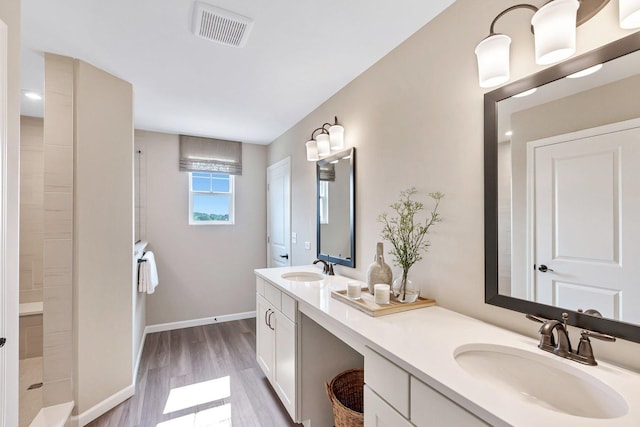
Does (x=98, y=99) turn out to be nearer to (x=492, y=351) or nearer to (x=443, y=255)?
(x=443, y=255)

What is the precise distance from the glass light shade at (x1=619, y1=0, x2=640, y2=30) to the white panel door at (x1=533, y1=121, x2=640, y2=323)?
295mm

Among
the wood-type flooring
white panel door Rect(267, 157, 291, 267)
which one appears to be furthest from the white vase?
white panel door Rect(267, 157, 291, 267)

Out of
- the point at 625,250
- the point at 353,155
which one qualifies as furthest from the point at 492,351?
Result: the point at 353,155

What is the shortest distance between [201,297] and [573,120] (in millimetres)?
3869

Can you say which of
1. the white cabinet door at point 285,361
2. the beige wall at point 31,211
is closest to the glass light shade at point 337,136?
the white cabinet door at point 285,361

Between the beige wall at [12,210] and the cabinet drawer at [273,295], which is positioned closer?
the beige wall at [12,210]

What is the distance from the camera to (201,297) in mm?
3732

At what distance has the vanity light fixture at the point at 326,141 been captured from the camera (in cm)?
231

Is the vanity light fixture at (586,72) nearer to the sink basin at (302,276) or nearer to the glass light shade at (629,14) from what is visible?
the glass light shade at (629,14)

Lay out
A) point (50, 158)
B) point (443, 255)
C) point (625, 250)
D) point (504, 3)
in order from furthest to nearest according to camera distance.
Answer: point (50, 158)
point (443, 255)
point (504, 3)
point (625, 250)

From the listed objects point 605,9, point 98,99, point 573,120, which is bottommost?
point 573,120

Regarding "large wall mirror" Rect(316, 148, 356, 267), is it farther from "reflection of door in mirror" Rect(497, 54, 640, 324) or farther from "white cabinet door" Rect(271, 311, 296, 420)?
"reflection of door in mirror" Rect(497, 54, 640, 324)

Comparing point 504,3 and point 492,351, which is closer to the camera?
point 492,351

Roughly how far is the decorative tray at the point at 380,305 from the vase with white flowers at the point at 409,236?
0.12 ft
